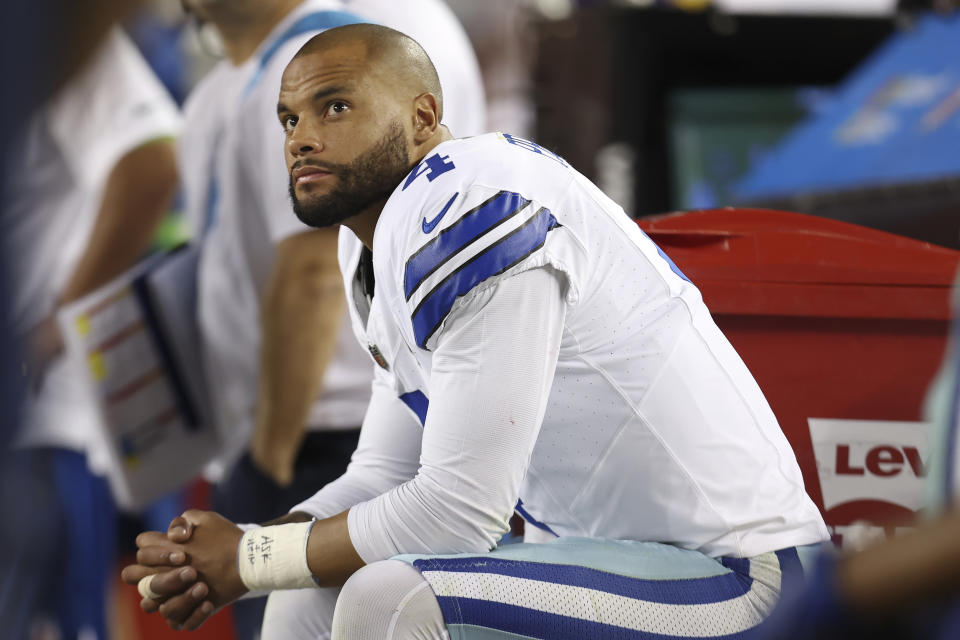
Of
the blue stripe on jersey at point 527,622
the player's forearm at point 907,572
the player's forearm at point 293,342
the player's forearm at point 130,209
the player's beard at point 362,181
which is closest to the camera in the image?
the player's forearm at point 907,572

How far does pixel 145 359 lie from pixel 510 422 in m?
2.00

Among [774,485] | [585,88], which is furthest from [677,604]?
[585,88]

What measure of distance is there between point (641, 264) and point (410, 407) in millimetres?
449

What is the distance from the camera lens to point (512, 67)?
5.22 m

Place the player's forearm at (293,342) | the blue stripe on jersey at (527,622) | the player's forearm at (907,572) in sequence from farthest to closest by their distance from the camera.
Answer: the player's forearm at (293,342), the blue stripe on jersey at (527,622), the player's forearm at (907,572)

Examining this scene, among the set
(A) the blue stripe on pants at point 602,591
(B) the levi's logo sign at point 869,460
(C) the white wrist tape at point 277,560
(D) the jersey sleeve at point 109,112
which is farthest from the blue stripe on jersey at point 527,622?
(D) the jersey sleeve at point 109,112

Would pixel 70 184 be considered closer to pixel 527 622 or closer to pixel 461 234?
pixel 461 234

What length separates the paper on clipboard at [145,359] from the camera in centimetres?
316

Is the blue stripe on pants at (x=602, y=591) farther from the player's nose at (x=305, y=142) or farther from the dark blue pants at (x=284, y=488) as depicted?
the dark blue pants at (x=284, y=488)

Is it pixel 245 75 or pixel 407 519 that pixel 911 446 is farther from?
pixel 245 75

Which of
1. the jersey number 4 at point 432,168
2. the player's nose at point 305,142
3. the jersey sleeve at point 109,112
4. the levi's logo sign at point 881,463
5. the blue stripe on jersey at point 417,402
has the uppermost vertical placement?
the jersey sleeve at point 109,112

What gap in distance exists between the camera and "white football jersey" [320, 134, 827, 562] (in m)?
1.45

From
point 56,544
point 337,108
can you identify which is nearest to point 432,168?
point 337,108

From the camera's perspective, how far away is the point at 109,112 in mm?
3234
